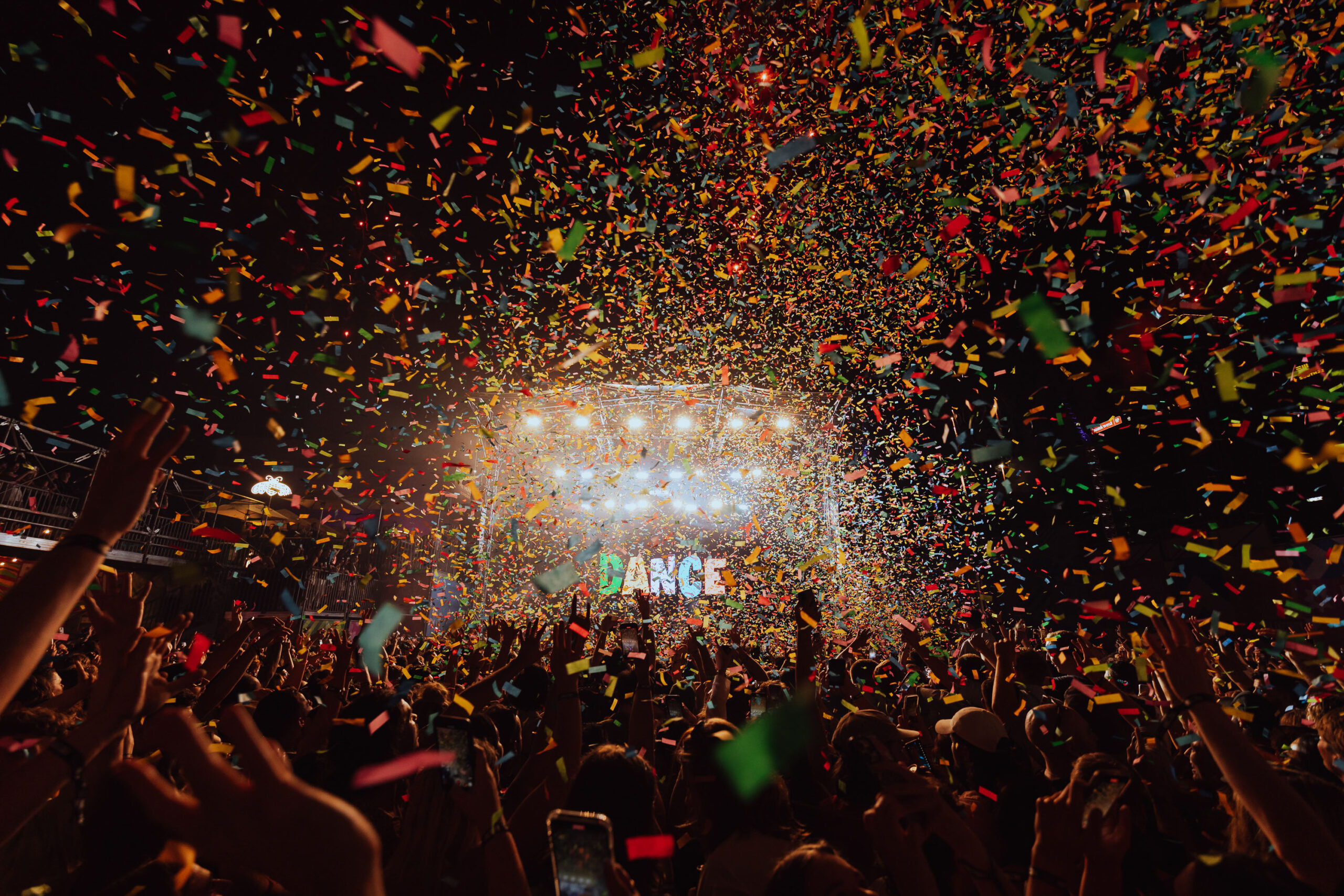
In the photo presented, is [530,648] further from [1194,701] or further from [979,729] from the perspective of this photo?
[1194,701]

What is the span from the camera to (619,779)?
1889 millimetres

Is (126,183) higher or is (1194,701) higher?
(126,183)

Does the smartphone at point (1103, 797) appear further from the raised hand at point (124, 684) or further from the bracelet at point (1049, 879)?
the raised hand at point (124, 684)

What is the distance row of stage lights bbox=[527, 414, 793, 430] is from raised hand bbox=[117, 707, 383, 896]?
2316 centimetres

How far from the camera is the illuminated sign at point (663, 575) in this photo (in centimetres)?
2370

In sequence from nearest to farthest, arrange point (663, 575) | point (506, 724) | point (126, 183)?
point (506, 724) < point (126, 183) < point (663, 575)

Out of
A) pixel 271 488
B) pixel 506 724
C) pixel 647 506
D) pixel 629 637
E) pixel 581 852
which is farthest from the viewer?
pixel 647 506

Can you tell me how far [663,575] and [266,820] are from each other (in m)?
24.2

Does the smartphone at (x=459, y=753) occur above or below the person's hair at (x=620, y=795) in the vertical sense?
above

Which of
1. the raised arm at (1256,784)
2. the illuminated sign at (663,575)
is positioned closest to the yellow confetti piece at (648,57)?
the raised arm at (1256,784)

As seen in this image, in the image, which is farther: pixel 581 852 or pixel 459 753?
pixel 459 753

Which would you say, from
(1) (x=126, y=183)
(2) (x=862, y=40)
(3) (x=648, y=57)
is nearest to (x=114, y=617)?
(2) (x=862, y=40)

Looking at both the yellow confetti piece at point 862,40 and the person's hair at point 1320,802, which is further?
the yellow confetti piece at point 862,40

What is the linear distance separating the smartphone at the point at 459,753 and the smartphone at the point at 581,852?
0.44 meters
